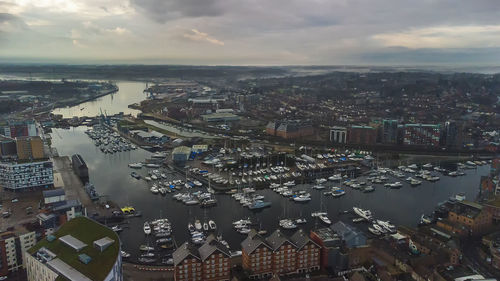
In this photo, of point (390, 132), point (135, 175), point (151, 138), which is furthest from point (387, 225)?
point (151, 138)

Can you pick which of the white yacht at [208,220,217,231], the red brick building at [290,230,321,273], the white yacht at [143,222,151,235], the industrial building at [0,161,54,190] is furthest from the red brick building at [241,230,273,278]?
the industrial building at [0,161,54,190]

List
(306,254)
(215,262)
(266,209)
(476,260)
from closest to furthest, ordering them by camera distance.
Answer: (215,262) → (306,254) → (476,260) → (266,209)

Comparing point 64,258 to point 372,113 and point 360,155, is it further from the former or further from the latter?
point 372,113

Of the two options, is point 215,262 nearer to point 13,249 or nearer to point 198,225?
point 198,225

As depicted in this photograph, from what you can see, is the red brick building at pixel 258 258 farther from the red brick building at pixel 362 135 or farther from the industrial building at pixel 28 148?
the red brick building at pixel 362 135

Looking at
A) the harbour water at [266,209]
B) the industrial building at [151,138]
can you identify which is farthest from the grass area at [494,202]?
the industrial building at [151,138]
